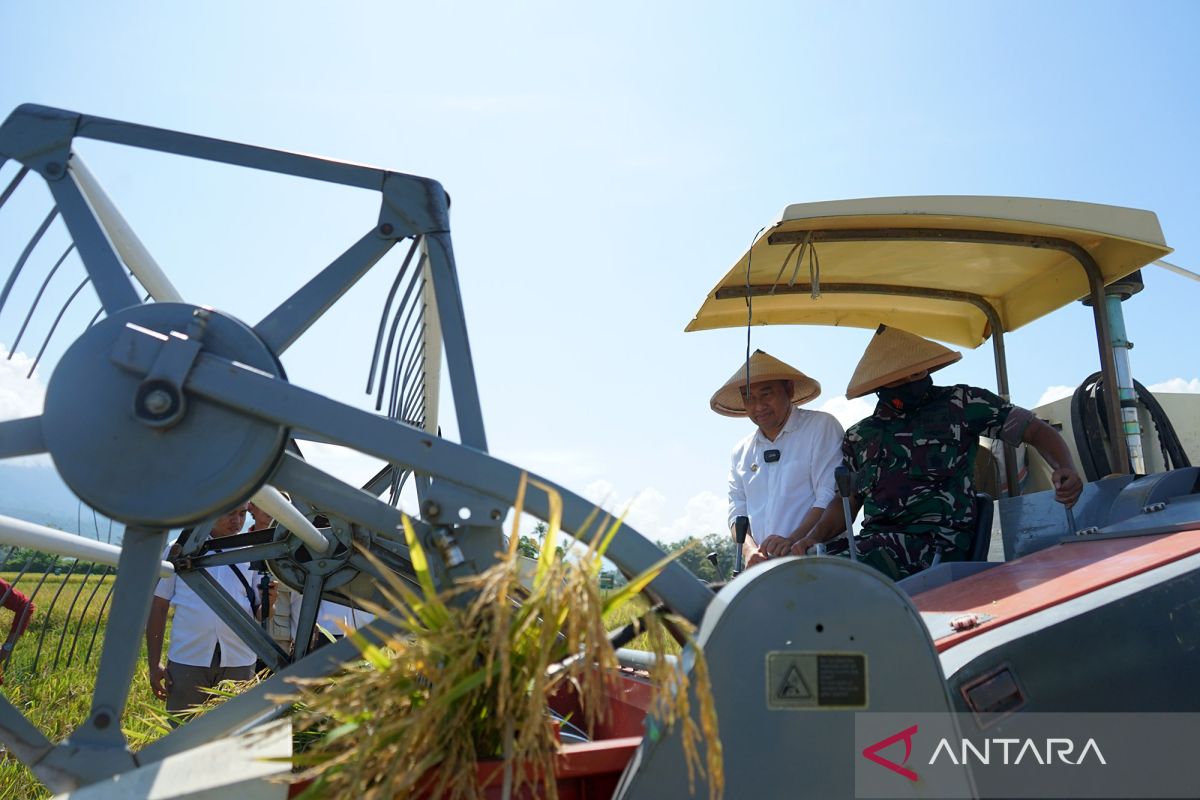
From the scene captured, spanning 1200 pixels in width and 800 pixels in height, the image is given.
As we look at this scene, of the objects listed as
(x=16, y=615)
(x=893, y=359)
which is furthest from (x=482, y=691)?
(x=16, y=615)

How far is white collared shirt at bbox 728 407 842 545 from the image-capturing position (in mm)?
4691

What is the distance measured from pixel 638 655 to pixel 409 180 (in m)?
1.52

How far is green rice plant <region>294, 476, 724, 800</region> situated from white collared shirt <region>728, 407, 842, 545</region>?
2852 mm

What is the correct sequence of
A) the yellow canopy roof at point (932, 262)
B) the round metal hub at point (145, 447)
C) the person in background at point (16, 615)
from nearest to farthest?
the round metal hub at point (145, 447) < the yellow canopy roof at point (932, 262) < the person in background at point (16, 615)

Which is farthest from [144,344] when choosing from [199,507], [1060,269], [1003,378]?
[1003,378]

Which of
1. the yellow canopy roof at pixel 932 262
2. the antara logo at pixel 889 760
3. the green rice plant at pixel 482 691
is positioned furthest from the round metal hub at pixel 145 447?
the yellow canopy roof at pixel 932 262

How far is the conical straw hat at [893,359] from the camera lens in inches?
165

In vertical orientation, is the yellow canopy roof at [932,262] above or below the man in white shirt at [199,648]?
above

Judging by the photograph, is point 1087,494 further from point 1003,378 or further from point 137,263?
point 137,263

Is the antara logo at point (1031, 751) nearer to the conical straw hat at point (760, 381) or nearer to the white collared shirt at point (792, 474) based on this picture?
the white collared shirt at point (792, 474)

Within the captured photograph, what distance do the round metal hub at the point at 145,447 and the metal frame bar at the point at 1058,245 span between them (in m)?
2.28

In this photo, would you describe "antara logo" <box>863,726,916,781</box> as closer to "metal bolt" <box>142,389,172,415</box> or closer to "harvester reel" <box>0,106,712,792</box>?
"harvester reel" <box>0,106,712,792</box>

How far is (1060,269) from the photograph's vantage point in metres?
4.17

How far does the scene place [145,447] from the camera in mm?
2172
